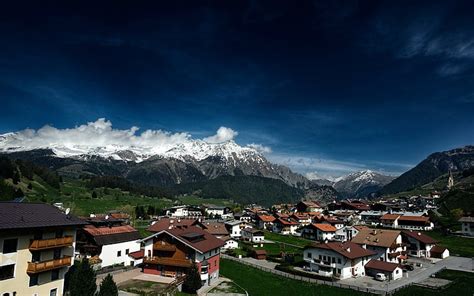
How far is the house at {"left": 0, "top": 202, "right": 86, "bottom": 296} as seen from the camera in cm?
3716

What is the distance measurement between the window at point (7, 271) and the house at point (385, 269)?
6134cm

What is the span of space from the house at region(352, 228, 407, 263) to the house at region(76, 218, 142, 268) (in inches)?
2105

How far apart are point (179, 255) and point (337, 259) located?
32.6 metres

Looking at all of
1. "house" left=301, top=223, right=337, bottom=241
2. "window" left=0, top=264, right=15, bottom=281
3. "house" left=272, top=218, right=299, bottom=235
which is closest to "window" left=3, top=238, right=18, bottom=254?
"window" left=0, top=264, right=15, bottom=281

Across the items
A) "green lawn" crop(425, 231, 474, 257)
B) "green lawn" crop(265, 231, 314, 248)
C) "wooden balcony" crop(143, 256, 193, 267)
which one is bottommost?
"green lawn" crop(265, 231, 314, 248)

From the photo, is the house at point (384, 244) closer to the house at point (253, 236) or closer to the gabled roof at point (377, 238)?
the gabled roof at point (377, 238)

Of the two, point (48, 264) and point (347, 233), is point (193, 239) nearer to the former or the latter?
point (48, 264)

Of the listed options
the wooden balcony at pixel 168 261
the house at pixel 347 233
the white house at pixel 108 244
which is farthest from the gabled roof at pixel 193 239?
the house at pixel 347 233

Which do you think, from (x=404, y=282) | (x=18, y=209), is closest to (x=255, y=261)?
(x=404, y=282)

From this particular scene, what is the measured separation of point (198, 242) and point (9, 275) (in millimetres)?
29177

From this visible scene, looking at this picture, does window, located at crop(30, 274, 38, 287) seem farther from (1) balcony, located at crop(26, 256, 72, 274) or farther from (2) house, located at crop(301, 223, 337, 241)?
(2) house, located at crop(301, 223, 337, 241)

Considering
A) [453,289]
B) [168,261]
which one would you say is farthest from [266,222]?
[168,261]

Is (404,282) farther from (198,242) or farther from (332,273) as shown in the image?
(198,242)

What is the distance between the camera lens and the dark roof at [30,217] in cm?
3750
